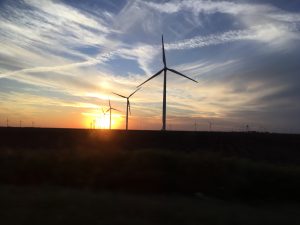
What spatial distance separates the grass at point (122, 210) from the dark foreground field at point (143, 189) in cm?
3

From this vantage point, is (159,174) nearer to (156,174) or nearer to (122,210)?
(156,174)

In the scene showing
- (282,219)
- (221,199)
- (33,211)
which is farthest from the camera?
(221,199)

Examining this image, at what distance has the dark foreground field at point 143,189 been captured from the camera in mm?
15320

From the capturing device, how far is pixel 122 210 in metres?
16.1

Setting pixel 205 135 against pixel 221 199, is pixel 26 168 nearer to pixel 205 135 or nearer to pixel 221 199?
pixel 221 199

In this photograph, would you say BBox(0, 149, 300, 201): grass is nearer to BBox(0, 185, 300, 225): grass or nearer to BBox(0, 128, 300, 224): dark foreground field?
BBox(0, 128, 300, 224): dark foreground field

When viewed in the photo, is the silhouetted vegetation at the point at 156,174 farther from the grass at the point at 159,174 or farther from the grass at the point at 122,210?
the grass at the point at 122,210

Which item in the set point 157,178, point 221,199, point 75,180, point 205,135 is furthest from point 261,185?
point 205,135

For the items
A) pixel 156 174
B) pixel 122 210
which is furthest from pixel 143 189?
pixel 122 210

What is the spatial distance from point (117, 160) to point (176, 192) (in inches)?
243

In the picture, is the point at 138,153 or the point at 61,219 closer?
the point at 61,219

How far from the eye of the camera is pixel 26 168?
88.1 ft

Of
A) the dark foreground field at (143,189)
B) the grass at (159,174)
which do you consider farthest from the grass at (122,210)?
the grass at (159,174)

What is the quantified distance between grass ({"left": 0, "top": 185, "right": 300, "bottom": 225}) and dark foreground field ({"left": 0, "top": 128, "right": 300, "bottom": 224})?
1.1 inches
